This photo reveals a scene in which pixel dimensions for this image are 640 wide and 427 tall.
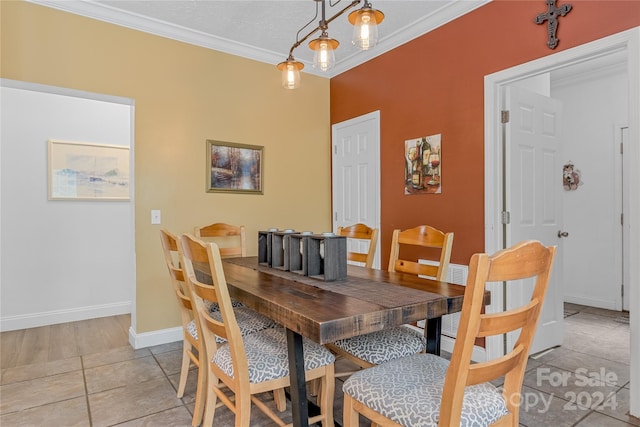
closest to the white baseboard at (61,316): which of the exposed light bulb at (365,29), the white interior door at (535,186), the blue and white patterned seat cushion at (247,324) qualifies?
the blue and white patterned seat cushion at (247,324)

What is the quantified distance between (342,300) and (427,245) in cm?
89

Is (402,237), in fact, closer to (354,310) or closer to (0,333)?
(354,310)

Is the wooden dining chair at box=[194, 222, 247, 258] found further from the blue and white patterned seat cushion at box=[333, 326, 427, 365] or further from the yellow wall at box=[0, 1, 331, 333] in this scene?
the blue and white patterned seat cushion at box=[333, 326, 427, 365]

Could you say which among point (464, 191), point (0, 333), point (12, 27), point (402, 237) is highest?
point (12, 27)

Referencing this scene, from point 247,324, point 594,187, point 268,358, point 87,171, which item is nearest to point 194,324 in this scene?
point 247,324

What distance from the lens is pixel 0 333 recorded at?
10.9ft

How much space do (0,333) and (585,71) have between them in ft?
22.0

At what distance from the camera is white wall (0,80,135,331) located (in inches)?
135

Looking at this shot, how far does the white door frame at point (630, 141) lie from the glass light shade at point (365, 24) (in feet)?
4.12

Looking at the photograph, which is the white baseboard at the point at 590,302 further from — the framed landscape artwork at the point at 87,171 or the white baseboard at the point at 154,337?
the framed landscape artwork at the point at 87,171

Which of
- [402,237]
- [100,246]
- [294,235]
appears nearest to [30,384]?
[100,246]

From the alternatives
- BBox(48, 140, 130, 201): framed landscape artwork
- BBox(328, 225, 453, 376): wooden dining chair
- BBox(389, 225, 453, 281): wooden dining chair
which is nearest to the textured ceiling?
BBox(48, 140, 130, 201): framed landscape artwork

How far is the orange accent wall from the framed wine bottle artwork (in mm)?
50

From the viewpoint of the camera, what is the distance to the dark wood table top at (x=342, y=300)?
1.16 metres
